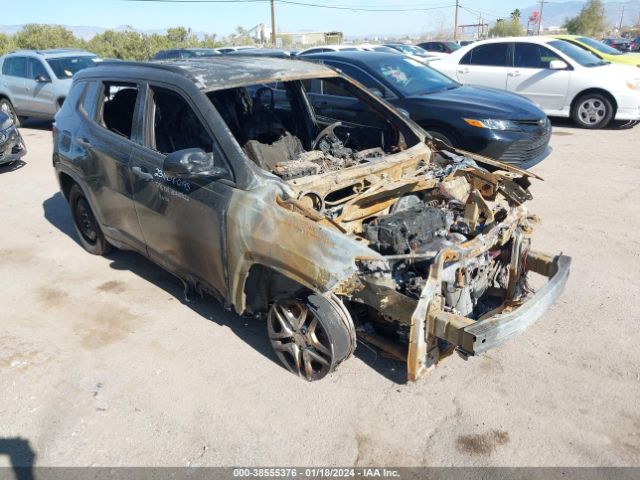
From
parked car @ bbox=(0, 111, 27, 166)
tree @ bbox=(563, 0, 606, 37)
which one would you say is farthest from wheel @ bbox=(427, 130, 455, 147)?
tree @ bbox=(563, 0, 606, 37)

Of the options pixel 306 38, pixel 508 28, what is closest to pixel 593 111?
pixel 508 28

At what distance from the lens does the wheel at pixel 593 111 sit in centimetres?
1034

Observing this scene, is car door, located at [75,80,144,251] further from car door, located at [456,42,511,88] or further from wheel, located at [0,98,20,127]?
wheel, located at [0,98,20,127]

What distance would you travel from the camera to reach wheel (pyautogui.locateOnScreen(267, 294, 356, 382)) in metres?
3.11

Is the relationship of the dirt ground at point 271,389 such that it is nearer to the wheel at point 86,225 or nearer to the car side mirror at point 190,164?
the wheel at point 86,225

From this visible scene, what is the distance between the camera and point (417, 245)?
3219 millimetres

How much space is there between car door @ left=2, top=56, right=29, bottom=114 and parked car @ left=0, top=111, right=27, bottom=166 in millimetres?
3683

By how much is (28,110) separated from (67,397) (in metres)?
11.2

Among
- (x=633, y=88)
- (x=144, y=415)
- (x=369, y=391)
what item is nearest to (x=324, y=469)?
(x=369, y=391)

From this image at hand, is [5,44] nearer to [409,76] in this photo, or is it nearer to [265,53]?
[265,53]

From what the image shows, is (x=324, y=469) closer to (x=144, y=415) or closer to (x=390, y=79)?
(x=144, y=415)

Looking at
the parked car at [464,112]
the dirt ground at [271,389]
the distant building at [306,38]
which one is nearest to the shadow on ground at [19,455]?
the dirt ground at [271,389]

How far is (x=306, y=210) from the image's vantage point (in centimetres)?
307

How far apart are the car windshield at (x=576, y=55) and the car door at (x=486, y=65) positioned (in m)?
0.95
